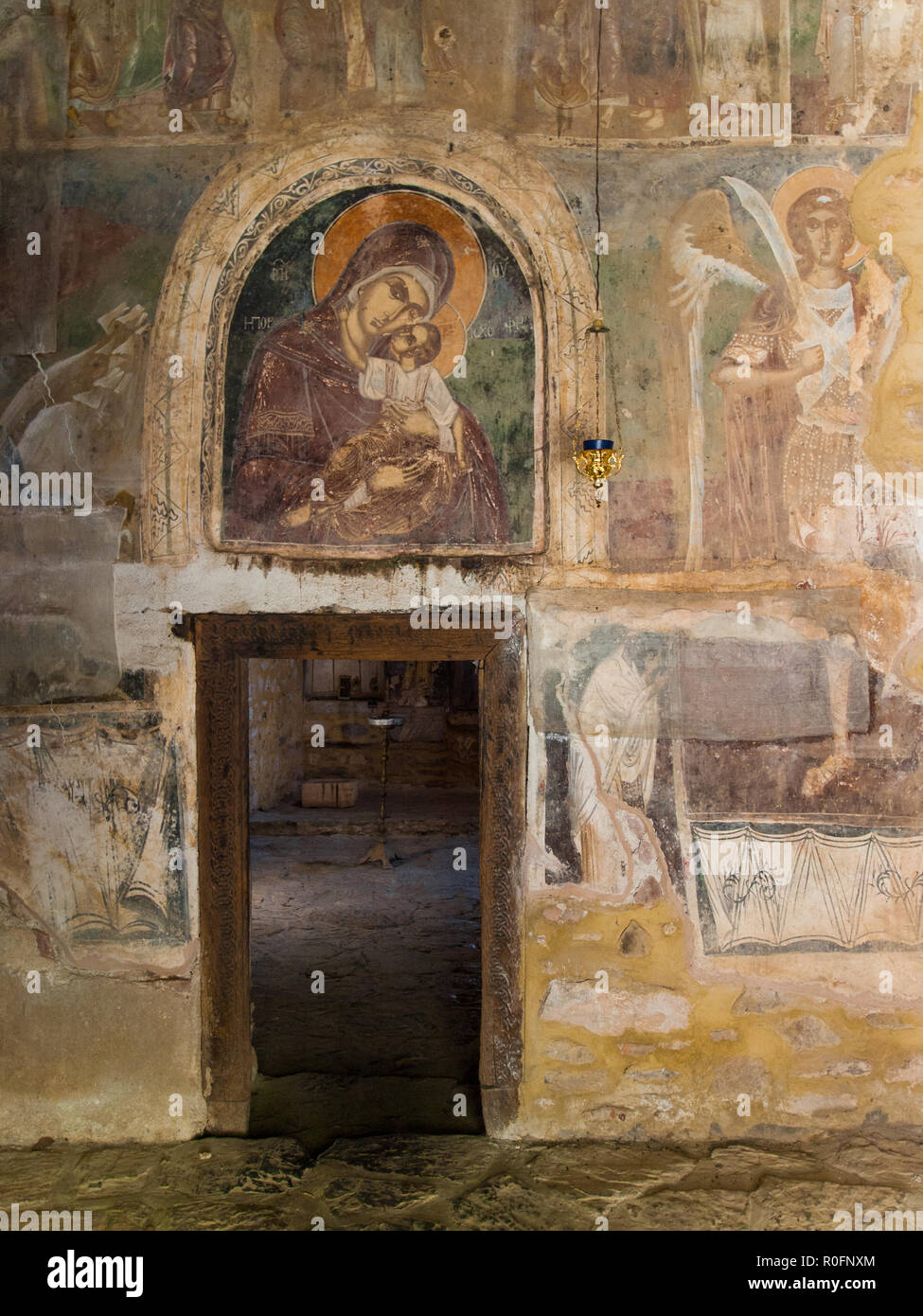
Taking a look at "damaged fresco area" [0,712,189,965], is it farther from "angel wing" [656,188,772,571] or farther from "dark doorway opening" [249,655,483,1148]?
"angel wing" [656,188,772,571]

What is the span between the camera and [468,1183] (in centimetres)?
449

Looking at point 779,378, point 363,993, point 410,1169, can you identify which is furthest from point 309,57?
point 363,993

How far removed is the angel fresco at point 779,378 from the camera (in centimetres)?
470

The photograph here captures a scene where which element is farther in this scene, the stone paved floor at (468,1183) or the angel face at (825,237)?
the angel face at (825,237)

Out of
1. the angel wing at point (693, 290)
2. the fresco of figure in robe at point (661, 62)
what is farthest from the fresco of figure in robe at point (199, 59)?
the angel wing at point (693, 290)

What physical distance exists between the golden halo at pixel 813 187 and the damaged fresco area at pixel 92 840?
3773 mm

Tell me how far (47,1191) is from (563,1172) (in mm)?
2275

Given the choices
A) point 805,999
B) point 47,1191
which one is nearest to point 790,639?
point 805,999

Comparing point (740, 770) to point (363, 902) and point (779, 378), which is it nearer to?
point (779, 378)

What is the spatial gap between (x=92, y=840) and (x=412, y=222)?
330 centimetres

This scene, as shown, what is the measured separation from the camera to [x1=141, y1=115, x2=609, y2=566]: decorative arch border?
470cm

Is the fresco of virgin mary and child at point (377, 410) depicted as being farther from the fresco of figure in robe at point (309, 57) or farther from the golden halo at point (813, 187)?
the golden halo at point (813, 187)

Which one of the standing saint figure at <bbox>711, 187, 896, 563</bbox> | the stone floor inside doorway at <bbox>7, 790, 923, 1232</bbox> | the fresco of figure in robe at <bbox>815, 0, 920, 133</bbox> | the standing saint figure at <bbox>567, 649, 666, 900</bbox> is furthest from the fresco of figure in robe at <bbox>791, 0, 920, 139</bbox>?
the stone floor inside doorway at <bbox>7, 790, 923, 1232</bbox>

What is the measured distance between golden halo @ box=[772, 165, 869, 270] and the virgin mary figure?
155 centimetres
